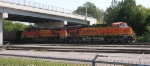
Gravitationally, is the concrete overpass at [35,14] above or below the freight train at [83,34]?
above

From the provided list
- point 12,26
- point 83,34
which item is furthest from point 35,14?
point 12,26

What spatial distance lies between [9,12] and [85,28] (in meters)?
13.5

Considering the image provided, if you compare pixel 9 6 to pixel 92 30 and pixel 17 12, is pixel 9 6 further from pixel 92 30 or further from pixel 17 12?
pixel 92 30

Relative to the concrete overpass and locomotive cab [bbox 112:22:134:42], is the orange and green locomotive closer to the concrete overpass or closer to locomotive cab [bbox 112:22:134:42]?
locomotive cab [bbox 112:22:134:42]

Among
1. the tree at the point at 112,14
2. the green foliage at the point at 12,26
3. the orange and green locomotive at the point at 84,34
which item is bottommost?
the orange and green locomotive at the point at 84,34

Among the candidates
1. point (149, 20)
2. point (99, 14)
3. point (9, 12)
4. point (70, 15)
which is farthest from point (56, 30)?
point (99, 14)

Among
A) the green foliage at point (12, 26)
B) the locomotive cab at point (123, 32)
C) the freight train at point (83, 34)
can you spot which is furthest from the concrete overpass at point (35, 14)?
the green foliage at point (12, 26)

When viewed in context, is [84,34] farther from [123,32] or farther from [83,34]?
[123,32]

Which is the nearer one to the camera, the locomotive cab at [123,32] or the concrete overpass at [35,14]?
the locomotive cab at [123,32]

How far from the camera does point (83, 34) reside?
40188mm

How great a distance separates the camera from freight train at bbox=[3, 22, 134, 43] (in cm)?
3538

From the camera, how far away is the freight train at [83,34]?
3538 cm

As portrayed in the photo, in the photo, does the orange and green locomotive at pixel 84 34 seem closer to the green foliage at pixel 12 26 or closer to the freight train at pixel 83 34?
the freight train at pixel 83 34

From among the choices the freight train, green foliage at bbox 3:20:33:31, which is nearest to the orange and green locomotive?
the freight train
